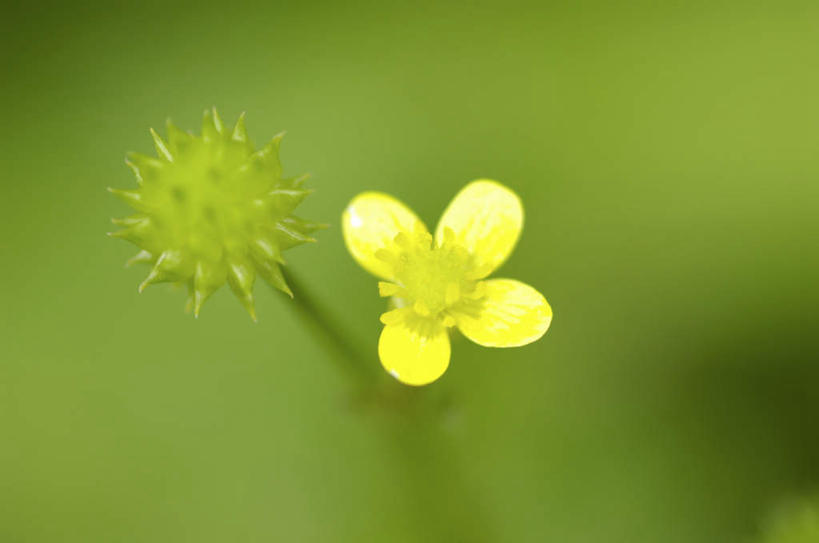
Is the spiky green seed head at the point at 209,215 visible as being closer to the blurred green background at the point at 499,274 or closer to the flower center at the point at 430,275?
the flower center at the point at 430,275

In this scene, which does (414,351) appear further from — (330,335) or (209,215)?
(209,215)

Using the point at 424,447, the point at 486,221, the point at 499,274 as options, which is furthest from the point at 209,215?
the point at 499,274

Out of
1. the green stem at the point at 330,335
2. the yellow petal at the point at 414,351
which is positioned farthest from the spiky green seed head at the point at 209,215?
the yellow petal at the point at 414,351

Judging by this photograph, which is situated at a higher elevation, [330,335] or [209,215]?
[209,215]

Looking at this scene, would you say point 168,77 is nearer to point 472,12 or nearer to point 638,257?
point 472,12

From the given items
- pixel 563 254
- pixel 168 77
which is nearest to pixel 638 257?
pixel 563 254

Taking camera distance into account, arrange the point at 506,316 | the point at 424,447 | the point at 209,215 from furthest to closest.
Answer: the point at 424,447 → the point at 506,316 → the point at 209,215

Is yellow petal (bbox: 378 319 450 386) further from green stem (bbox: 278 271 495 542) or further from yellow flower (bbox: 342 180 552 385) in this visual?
green stem (bbox: 278 271 495 542)
